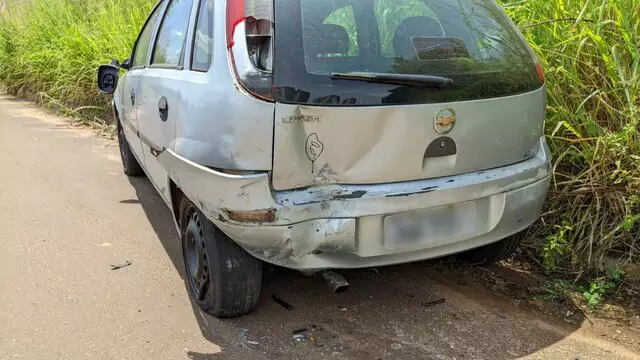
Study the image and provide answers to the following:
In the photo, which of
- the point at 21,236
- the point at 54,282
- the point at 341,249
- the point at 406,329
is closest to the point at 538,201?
the point at 406,329

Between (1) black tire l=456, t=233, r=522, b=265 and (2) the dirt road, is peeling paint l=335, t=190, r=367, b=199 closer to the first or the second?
(2) the dirt road

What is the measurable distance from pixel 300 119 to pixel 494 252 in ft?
5.24

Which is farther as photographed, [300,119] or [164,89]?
[164,89]

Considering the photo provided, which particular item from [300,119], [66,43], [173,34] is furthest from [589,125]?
[66,43]

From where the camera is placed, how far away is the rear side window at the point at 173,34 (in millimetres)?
3200

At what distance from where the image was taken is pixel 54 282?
3.38 m

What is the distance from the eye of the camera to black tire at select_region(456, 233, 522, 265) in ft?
10.6

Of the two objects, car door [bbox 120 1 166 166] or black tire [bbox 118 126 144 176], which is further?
black tire [bbox 118 126 144 176]

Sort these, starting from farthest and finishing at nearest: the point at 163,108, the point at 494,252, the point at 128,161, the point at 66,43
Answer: the point at 66,43, the point at 128,161, the point at 494,252, the point at 163,108

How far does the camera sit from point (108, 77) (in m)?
4.70

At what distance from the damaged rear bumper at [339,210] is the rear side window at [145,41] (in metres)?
1.78

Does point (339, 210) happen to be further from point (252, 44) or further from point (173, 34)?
point (173, 34)

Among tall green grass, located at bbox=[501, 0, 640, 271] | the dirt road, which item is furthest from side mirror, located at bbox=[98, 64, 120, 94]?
tall green grass, located at bbox=[501, 0, 640, 271]

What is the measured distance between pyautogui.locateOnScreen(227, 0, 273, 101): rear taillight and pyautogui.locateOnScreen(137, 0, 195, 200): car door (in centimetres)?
40
